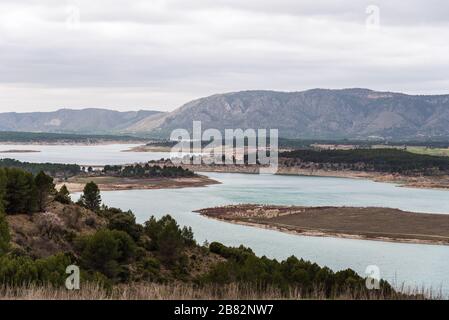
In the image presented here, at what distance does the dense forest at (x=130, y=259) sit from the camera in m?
20.4

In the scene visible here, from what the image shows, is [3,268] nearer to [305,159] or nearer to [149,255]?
[149,255]

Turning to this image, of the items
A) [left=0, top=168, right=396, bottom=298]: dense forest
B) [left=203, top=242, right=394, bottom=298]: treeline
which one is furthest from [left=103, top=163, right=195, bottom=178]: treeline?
[left=203, top=242, right=394, bottom=298]: treeline

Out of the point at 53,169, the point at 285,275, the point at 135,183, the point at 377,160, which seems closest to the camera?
the point at 285,275

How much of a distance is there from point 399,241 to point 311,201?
32231 millimetres

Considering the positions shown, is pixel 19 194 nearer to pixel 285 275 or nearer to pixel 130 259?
pixel 130 259

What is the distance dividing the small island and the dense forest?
25094 mm

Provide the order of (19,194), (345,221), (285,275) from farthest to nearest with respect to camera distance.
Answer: (345,221) < (19,194) < (285,275)

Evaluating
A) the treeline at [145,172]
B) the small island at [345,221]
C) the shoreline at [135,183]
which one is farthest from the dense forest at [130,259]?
the treeline at [145,172]

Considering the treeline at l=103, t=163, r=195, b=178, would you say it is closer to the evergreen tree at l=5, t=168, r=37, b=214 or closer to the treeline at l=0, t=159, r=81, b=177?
the treeline at l=0, t=159, r=81, b=177

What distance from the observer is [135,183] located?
117000 millimetres

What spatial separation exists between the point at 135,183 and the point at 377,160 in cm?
6331

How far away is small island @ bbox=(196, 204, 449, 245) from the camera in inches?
2363

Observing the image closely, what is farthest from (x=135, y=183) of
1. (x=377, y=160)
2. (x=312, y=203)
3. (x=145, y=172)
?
(x=377, y=160)

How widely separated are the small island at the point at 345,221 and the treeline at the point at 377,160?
68.1 meters
